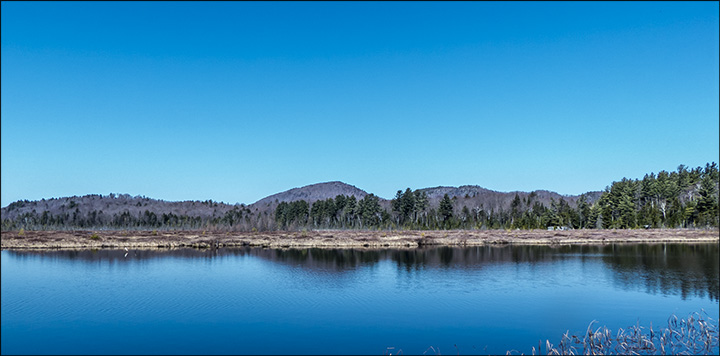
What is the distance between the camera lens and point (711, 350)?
15422 millimetres

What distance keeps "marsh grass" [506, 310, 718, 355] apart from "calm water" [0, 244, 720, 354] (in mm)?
1191

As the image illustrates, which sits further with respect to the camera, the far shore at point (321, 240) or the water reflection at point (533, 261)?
the far shore at point (321, 240)

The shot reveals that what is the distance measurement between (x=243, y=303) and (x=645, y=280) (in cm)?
2700

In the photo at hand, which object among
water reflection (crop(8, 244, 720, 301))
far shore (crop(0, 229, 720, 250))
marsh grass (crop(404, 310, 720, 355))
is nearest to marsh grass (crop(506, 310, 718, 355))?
marsh grass (crop(404, 310, 720, 355))

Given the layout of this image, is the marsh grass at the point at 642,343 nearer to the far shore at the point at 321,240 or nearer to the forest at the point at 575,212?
the far shore at the point at 321,240

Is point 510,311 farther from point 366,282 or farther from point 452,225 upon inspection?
point 452,225

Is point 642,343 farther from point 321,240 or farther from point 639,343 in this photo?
point 321,240

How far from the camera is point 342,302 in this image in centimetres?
2567

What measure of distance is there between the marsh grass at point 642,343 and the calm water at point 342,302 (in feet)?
3.91

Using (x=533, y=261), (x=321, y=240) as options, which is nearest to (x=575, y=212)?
(x=321, y=240)

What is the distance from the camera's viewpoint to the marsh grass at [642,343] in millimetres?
15508

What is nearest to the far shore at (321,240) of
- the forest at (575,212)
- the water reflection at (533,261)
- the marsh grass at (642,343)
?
the water reflection at (533,261)

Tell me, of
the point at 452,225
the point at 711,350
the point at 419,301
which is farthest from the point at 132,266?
the point at 452,225

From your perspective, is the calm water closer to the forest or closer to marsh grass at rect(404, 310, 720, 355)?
marsh grass at rect(404, 310, 720, 355)
